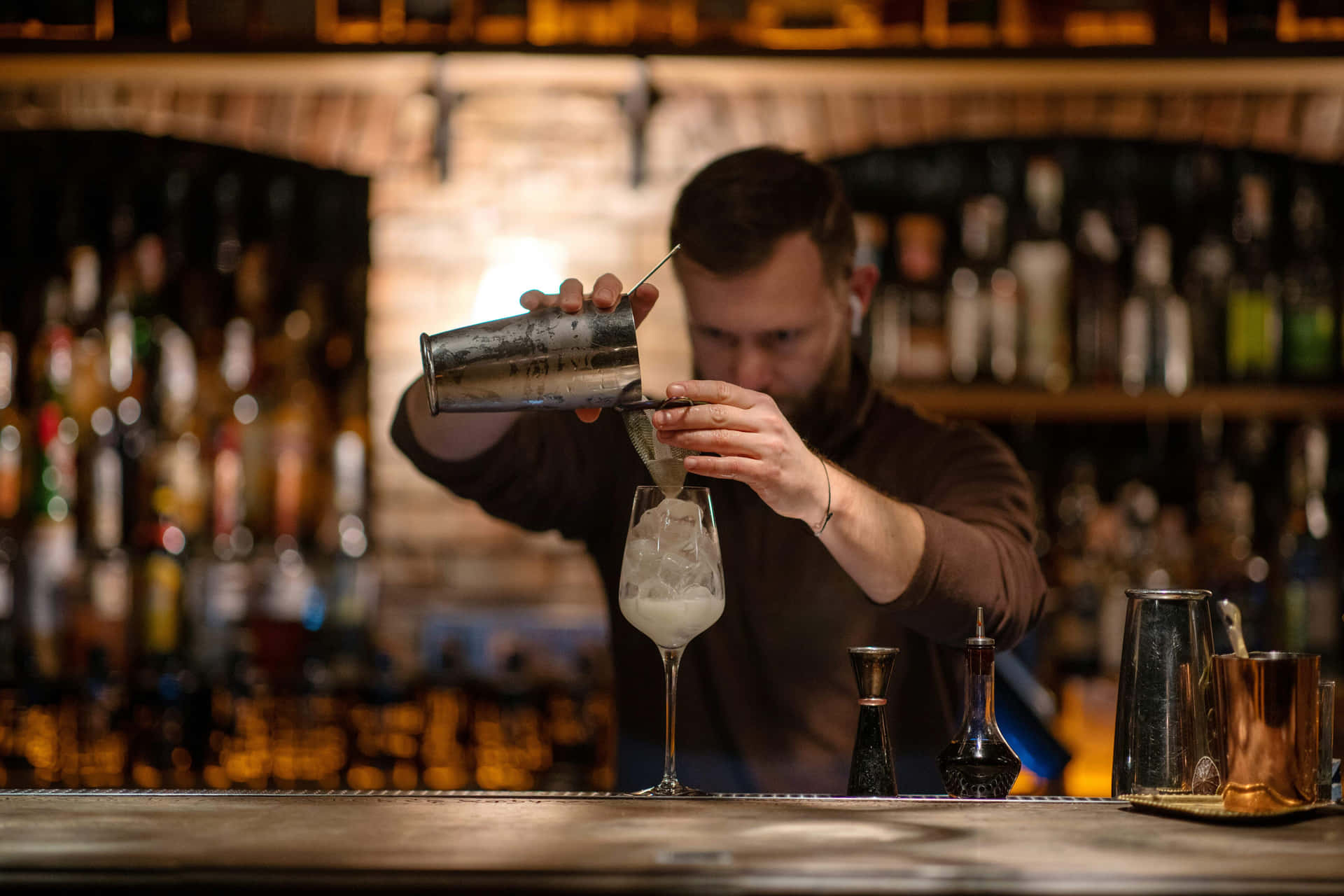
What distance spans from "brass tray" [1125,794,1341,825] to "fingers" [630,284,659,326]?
699 mm

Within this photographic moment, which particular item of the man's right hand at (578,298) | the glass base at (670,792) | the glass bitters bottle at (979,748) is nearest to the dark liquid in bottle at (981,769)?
the glass bitters bottle at (979,748)

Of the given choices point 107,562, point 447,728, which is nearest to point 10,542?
point 107,562

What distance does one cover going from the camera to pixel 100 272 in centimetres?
309

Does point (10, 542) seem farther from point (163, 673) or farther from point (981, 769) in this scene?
point (981, 769)

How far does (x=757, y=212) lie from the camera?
1813 millimetres

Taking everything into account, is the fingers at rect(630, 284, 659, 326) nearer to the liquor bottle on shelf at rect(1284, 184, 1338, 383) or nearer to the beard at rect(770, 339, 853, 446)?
the beard at rect(770, 339, 853, 446)

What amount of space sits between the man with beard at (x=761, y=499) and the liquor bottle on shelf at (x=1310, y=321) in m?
1.29

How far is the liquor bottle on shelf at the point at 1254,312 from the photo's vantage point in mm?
2846

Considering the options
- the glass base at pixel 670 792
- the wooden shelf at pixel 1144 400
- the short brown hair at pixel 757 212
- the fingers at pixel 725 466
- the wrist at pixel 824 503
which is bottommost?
the glass base at pixel 670 792

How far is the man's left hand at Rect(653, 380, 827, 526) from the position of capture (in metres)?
1.26

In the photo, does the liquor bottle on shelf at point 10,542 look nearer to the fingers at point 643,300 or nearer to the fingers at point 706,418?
the fingers at point 643,300

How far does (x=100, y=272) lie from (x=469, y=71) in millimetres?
1038

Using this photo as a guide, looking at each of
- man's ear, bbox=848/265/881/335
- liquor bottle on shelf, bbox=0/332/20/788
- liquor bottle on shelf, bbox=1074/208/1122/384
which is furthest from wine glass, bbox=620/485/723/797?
liquor bottle on shelf, bbox=0/332/20/788

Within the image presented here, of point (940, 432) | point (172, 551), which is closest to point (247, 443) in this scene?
point (172, 551)
